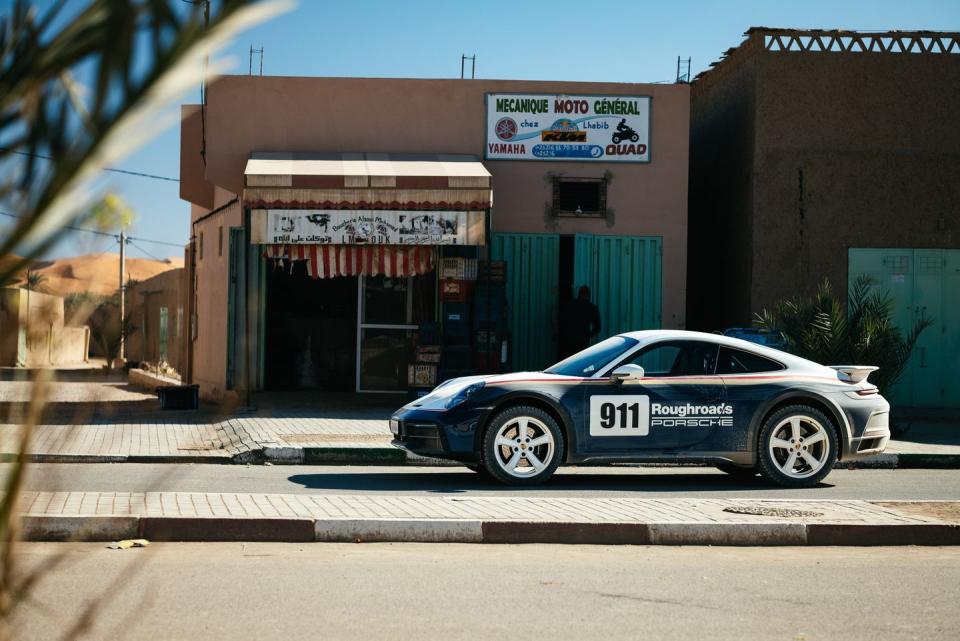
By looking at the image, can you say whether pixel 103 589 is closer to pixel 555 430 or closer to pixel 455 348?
pixel 555 430

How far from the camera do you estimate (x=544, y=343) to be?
19.3m

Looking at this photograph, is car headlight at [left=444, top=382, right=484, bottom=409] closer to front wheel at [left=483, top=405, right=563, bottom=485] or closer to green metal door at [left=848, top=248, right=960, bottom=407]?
front wheel at [left=483, top=405, right=563, bottom=485]

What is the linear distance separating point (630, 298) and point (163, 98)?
18.4 meters

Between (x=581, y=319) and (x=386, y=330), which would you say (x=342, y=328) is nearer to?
(x=386, y=330)

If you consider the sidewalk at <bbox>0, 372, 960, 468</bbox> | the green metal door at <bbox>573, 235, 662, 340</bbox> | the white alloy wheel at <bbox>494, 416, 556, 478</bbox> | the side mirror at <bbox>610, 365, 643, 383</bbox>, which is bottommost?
the sidewalk at <bbox>0, 372, 960, 468</bbox>

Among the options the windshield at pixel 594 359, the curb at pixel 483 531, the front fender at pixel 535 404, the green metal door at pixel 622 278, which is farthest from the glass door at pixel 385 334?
the curb at pixel 483 531

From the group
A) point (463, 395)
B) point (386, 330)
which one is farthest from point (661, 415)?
point (386, 330)

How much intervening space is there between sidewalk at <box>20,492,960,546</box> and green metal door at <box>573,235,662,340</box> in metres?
10.7

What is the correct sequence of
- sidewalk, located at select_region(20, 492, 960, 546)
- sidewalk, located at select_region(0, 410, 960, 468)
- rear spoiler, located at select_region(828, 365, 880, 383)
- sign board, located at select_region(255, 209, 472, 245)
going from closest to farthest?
sidewalk, located at select_region(20, 492, 960, 546) < rear spoiler, located at select_region(828, 365, 880, 383) < sidewalk, located at select_region(0, 410, 960, 468) < sign board, located at select_region(255, 209, 472, 245)

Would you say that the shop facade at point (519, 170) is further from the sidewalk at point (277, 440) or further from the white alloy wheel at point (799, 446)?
the white alloy wheel at point (799, 446)

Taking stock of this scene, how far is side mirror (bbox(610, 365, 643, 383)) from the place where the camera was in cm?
1039

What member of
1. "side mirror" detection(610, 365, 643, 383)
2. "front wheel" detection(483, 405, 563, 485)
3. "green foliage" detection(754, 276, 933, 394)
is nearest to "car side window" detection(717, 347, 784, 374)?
"side mirror" detection(610, 365, 643, 383)

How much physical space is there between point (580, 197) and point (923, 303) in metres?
6.18

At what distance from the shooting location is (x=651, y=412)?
10445 millimetres
